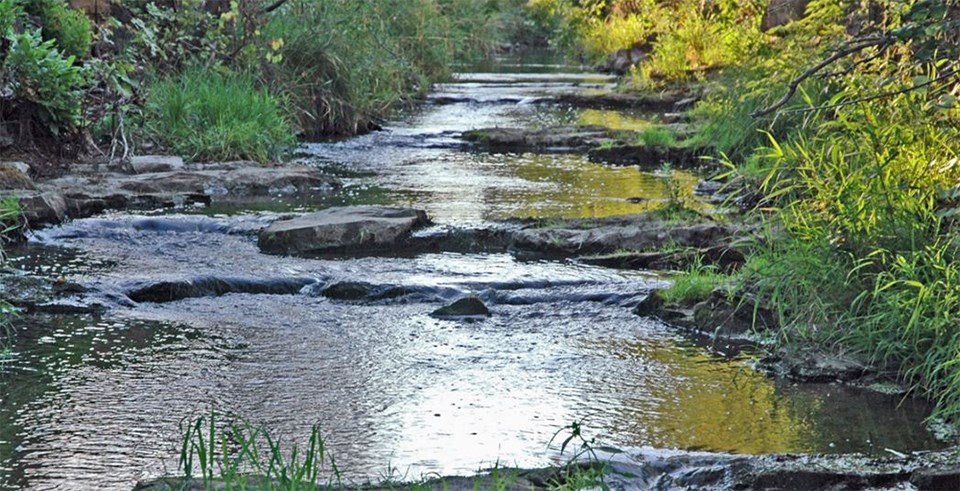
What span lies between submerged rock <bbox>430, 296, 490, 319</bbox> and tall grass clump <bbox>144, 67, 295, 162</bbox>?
5.23m

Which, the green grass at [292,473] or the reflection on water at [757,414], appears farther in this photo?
the reflection on water at [757,414]

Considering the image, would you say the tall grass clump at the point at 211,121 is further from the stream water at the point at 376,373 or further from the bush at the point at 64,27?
the stream water at the point at 376,373

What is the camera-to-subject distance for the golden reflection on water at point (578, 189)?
946 cm

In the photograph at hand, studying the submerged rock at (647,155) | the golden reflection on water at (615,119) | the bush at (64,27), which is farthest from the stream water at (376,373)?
the golden reflection on water at (615,119)

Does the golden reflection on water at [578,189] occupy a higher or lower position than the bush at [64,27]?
lower

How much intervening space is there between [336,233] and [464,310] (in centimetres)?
192

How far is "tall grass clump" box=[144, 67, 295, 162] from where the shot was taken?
11312mm

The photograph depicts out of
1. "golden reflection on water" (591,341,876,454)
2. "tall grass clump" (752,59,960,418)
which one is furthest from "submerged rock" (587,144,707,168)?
"golden reflection on water" (591,341,876,454)

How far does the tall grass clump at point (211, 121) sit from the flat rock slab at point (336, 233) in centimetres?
300

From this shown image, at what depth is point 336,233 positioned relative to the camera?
27.0 feet

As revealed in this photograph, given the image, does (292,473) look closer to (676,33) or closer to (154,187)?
(154,187)

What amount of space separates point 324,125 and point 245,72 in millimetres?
1765

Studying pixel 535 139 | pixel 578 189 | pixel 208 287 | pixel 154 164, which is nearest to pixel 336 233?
pixel 208 287

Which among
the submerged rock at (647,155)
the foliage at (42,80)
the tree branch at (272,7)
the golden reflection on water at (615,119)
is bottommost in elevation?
the golden reflection on water at (615,119)
